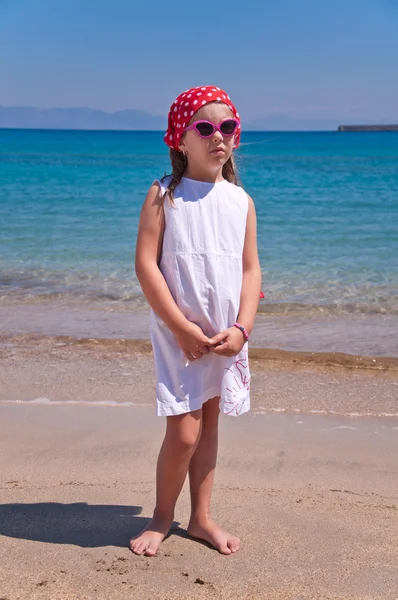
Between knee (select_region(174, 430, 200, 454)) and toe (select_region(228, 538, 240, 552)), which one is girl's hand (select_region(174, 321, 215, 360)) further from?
toe (select_region(228, 538, 240, 552))

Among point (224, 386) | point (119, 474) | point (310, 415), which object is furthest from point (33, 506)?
point (310, 415)

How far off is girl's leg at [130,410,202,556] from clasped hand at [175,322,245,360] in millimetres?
234

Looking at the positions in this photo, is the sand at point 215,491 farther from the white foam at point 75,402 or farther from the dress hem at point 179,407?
the dress hem at point 179,407

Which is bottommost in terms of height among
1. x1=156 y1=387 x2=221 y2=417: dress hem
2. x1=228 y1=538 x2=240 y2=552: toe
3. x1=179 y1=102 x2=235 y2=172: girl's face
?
x1=228 y1=538 x2=240 y2=552: toe

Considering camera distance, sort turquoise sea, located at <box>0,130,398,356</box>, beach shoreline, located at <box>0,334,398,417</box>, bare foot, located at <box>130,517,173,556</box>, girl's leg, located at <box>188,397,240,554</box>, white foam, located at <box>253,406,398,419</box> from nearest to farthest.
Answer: bare foot, located at <box>130,517,173,556</box>
girl's leg, located at <box>188,397,240,554</box>
white foam, located at <box>253,406,398,419</box>
beach shoreline, located at <box>0,334,398,417</box>
turquoise sea, located at <box>0,130,398,356</box>

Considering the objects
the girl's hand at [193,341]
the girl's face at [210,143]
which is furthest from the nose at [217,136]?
the girl's hand at [193,341]

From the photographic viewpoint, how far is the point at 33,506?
304 cm

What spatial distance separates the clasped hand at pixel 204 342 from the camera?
2.55 metres

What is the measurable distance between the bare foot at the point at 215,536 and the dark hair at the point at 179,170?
1167mm

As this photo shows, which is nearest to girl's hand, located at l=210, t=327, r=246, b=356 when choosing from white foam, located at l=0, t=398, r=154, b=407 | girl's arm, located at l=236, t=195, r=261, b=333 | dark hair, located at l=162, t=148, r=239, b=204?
girl's arm, located at l=236, t=195, r=261, b=333

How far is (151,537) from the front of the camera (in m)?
2.75

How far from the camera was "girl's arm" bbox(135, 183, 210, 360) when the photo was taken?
255 cm

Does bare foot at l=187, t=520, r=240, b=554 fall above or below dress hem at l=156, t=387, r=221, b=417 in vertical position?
below

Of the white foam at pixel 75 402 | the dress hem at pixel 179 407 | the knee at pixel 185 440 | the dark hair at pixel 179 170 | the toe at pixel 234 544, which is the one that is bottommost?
the white foam at pixel 75 402
